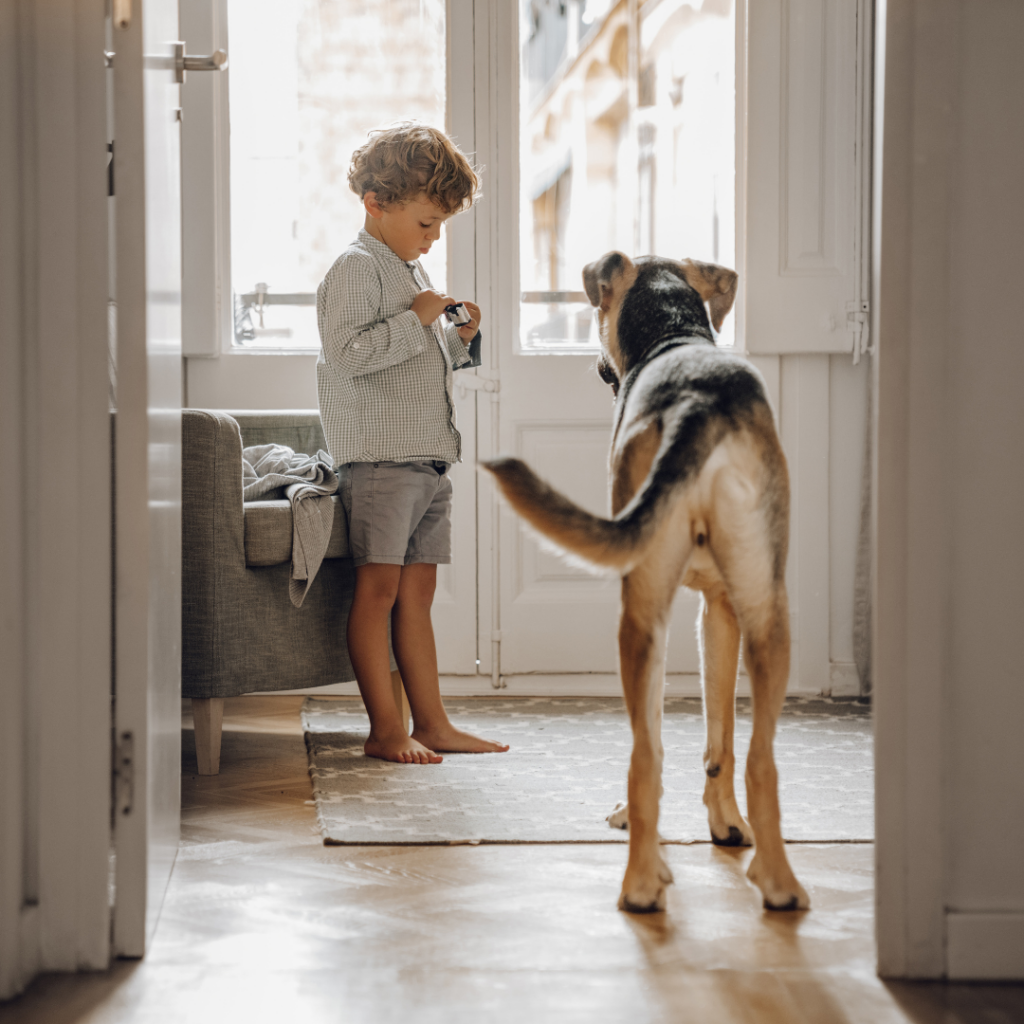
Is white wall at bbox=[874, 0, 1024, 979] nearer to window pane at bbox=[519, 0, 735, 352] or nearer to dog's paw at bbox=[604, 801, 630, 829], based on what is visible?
dog's paw at bbox=[604, 801, 630, 829]

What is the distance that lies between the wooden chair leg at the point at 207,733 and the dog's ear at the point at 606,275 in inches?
44.4

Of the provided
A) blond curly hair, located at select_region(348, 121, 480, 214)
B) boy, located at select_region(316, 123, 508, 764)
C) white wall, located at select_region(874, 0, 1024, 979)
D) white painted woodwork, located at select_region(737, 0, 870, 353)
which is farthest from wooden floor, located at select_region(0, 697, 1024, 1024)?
white painted woodwork, located at select_region(737, 0, 870, 353)

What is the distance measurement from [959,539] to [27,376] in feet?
3.62

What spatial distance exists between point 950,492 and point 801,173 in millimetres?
1934

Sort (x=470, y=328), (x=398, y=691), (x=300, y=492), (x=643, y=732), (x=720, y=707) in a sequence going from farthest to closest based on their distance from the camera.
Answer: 1. (x=398, y=691)
2. (x=470, y=328)
3. (x=300, y=492)
4. (x=720, y=707)
5. (x=643, y=732)

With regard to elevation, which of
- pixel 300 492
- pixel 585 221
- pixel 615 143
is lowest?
pixel 300 492

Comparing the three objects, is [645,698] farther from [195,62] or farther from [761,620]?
[195,62]

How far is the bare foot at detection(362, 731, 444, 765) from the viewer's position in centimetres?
230

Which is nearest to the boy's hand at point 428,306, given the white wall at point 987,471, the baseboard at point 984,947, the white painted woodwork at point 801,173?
the white painted woodwork at point 801,173

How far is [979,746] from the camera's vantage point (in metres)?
1.31

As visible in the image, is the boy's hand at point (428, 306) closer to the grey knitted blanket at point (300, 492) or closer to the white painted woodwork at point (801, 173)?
the grey knitted blanket at point (300, 492)

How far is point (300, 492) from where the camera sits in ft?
7.56

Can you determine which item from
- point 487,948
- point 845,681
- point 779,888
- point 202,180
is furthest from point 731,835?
point 202,180

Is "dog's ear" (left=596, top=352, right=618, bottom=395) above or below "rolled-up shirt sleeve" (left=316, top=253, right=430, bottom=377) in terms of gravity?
below
